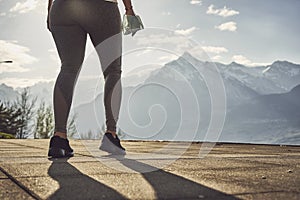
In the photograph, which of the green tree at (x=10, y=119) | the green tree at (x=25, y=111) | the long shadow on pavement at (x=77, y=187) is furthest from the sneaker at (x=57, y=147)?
the green tree at (x=10, y=119)

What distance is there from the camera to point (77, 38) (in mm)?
3143

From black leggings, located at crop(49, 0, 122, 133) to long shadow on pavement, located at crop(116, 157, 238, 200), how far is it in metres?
1.16

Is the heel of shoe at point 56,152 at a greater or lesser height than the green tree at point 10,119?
greater

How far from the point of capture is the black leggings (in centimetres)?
306

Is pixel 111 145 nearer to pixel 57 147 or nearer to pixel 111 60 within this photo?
pixel 57 147

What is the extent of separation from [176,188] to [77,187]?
1.38 ft

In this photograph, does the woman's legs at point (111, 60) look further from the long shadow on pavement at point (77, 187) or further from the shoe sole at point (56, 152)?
the long shadow on pavement at point (77, 187)

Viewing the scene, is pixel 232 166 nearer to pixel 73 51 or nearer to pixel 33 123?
pixel 73 51

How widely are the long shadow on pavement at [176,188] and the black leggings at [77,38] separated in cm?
116

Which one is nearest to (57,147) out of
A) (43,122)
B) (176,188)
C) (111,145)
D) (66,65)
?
(111,145)

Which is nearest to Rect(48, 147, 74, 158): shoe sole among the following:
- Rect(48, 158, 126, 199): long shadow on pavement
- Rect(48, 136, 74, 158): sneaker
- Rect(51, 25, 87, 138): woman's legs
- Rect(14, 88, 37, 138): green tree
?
Rect(48, 136, 74, 158): sneaker

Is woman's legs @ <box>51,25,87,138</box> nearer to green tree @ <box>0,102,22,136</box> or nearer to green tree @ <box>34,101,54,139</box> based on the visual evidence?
green tree @ <box>34,101,54,139</box>

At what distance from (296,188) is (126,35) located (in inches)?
82.9

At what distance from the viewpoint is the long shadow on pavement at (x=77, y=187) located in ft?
4.95
